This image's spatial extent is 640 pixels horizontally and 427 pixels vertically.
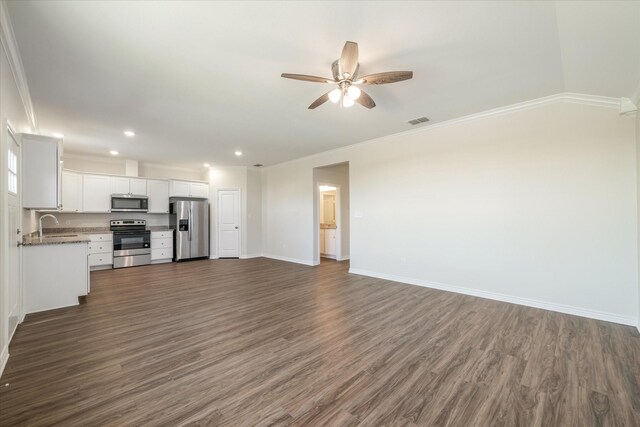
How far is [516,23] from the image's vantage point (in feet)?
6.81

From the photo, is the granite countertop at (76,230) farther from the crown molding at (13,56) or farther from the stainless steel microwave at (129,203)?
the crown molding at (13,56)

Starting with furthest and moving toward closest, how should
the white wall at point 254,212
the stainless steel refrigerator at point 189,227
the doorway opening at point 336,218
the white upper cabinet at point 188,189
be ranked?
the white wall at point 254,212 → the white upper cabinet at point 188,189 → the stainless steel refrigerator at point 189,227 → the doorway opening at point 336,218

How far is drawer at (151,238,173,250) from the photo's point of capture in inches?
276

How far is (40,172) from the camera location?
340 centimetres

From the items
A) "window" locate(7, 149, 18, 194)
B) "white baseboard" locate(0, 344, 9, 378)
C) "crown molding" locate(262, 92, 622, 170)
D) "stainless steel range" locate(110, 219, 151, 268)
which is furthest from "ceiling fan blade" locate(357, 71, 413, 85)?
"stainless steel range" locate(110, 219, 151, 268)

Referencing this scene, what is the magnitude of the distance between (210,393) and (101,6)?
2917 mm

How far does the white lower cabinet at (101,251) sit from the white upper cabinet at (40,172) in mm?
3223

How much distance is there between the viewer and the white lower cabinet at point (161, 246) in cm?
701

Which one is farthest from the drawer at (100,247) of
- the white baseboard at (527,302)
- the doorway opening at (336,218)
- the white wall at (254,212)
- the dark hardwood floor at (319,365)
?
the white baseboard at (527,302)

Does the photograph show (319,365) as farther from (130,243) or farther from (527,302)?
(130,243)

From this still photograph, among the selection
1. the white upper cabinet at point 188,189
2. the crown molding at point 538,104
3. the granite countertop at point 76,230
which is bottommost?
the granite countertop at point 76,230

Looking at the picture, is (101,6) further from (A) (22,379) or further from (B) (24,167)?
(A) (22,379)

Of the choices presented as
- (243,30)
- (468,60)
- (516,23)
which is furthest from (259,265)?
(516,23)

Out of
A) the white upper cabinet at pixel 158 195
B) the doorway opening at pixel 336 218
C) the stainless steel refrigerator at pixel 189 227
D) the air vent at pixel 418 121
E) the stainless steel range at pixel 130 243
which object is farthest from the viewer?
the stainless steel refrigerator at pixel 189 227
